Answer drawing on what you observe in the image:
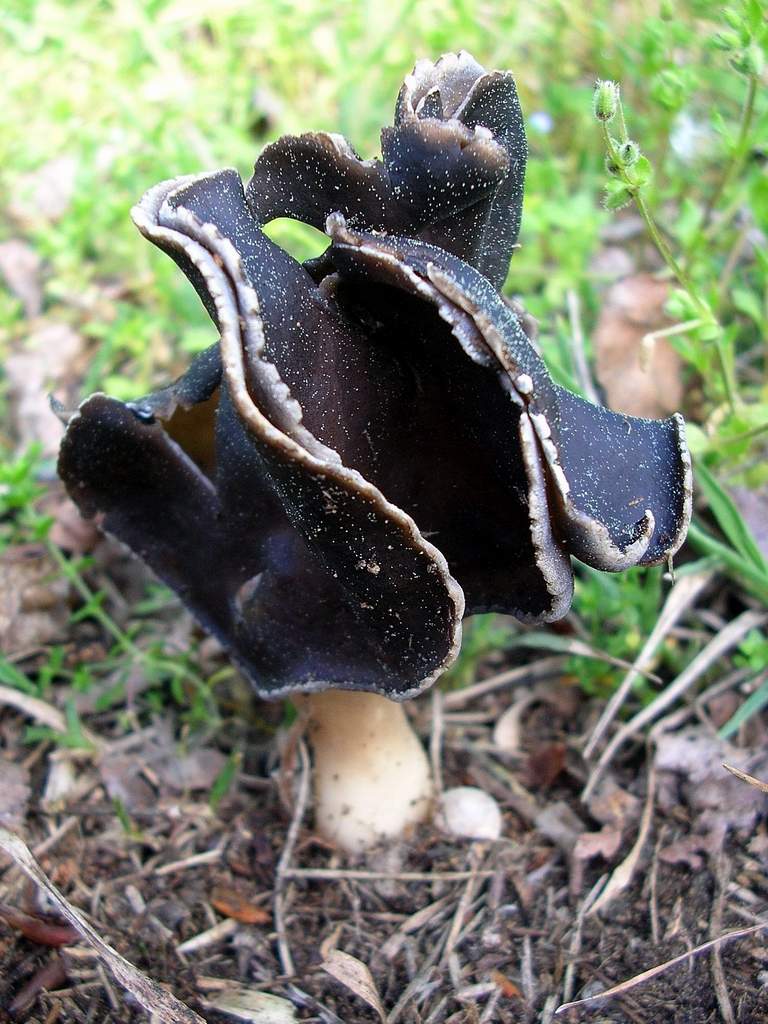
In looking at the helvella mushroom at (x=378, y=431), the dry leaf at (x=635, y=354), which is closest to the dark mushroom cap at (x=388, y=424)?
the helvella mushroom at (x=378, y=431)

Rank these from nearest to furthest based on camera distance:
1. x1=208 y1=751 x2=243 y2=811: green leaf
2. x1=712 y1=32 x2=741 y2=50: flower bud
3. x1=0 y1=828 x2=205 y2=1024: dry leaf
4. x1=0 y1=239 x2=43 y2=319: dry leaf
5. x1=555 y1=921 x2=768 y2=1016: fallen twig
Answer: x1=0 y1=828 x2=205 y2=1024: dry leaf
x1=555 y1=921 x2=768 y2=1016: fallen twig
x1=712 y1=32 x2=741 y2=50: flower bud
x1=208 y1=751 x2=243 y2=811: green leaf
x1=0 y1=239 x2=43 y2=319: dry leaf

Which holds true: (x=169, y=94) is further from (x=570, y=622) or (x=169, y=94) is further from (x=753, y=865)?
(x=753, y=865)

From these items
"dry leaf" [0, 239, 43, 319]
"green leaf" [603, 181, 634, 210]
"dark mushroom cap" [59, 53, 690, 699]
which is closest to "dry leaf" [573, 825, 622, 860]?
"dark mushroom cap" [59, 53, 690, 699]

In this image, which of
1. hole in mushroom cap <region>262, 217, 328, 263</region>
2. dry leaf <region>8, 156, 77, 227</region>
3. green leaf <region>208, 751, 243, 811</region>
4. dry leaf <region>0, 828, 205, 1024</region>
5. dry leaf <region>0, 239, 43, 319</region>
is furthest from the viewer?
dry leaf <region>8, 156, 77, 227</region>

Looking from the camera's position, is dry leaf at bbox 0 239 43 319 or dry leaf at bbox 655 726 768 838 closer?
dry leaf at bbox 655 726 768 838

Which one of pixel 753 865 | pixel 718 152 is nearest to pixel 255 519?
pixel 753 865

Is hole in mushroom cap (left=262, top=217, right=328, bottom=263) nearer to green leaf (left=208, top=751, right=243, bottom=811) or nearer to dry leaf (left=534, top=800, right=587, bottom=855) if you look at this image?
green leaf (left=208, top=751, right=243, bottom=811)
